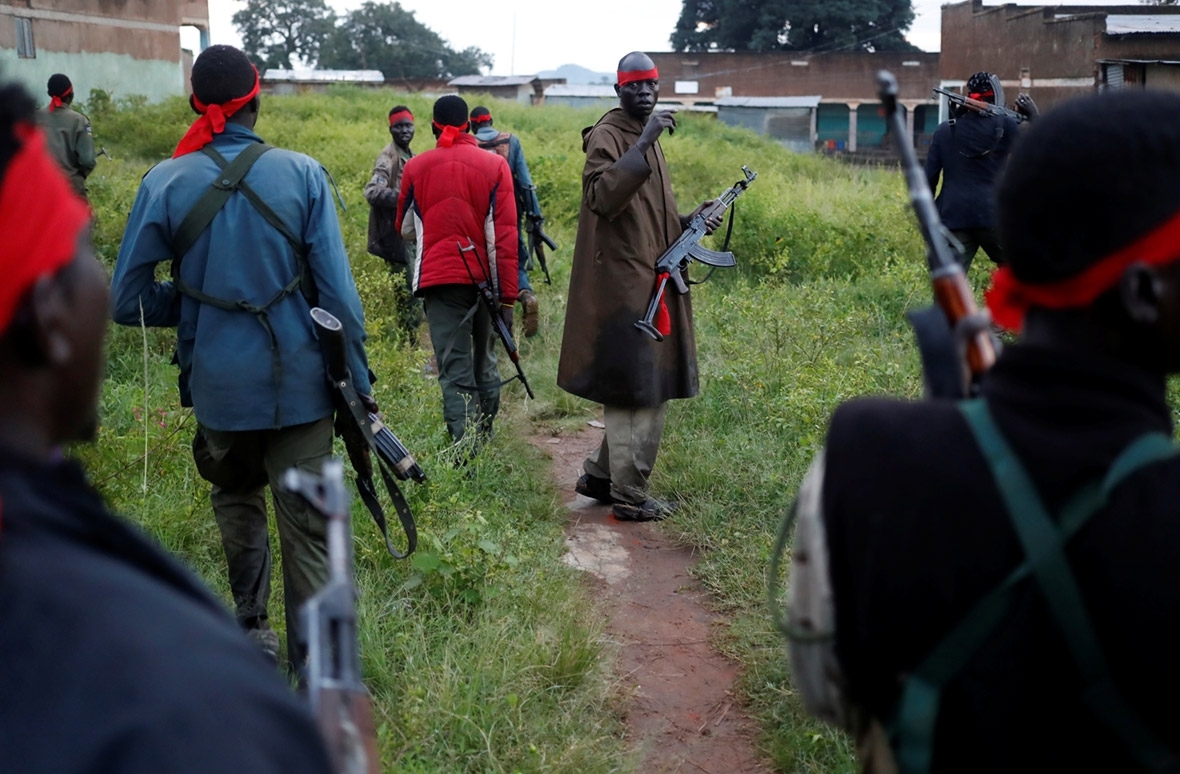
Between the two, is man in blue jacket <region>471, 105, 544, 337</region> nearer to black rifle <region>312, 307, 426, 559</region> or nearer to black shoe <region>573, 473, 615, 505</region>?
black shoe <region>573, 473, 615, 505</region>

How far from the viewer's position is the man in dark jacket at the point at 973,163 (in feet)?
26.1

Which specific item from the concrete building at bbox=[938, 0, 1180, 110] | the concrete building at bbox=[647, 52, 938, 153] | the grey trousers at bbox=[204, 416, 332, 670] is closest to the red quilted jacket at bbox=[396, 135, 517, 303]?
the grey trousers at bbox=[204, 416, 332, 670]

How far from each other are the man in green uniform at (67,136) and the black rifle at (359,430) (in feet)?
26.4

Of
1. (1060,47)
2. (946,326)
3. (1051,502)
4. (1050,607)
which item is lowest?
(1050,607)

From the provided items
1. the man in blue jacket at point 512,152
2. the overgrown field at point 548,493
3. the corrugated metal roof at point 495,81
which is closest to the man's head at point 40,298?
the overgrown field at point 548,493

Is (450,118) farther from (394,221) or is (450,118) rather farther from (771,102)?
(771,102)

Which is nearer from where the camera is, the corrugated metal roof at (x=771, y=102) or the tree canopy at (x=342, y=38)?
the corrugated metal roof at (x=771, y=102)

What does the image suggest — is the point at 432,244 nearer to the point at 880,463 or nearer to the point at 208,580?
the point at 208,580

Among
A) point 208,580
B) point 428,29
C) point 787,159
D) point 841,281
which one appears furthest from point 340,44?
point 208,580

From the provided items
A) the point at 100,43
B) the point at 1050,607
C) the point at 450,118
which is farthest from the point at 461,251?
the point at 100,43

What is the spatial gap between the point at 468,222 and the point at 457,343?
0.64m

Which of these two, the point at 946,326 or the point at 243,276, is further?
the point at 243,276

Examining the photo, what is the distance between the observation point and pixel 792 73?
1652 inches

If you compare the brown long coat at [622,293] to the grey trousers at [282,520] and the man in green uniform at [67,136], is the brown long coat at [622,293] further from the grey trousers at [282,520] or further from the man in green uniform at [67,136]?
the man in green uniform at [67,136]
